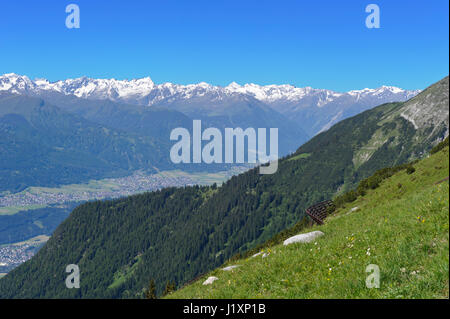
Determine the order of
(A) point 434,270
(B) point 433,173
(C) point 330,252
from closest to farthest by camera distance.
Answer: (A) point 434,270, (C) point 330,252, (B) point 433,173

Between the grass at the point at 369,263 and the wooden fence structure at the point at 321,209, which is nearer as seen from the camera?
the grass at the point at 369,263

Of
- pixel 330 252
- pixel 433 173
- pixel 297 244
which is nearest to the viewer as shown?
pixel 330 252

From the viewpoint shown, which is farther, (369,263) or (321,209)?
(321,209)

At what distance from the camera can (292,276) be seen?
1441 cm

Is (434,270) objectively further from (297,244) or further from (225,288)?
(297,244)

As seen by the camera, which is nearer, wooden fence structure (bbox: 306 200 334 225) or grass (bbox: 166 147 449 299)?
grass (bbox: 166 147 449 299)

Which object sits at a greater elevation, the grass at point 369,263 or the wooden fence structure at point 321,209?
the grass at point 369,263

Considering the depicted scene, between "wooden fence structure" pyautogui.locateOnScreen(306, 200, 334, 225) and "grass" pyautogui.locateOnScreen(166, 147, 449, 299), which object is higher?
"grass" pyautogui.locateOnScreen(166, 147, 449, 299)

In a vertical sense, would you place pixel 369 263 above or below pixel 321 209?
above
